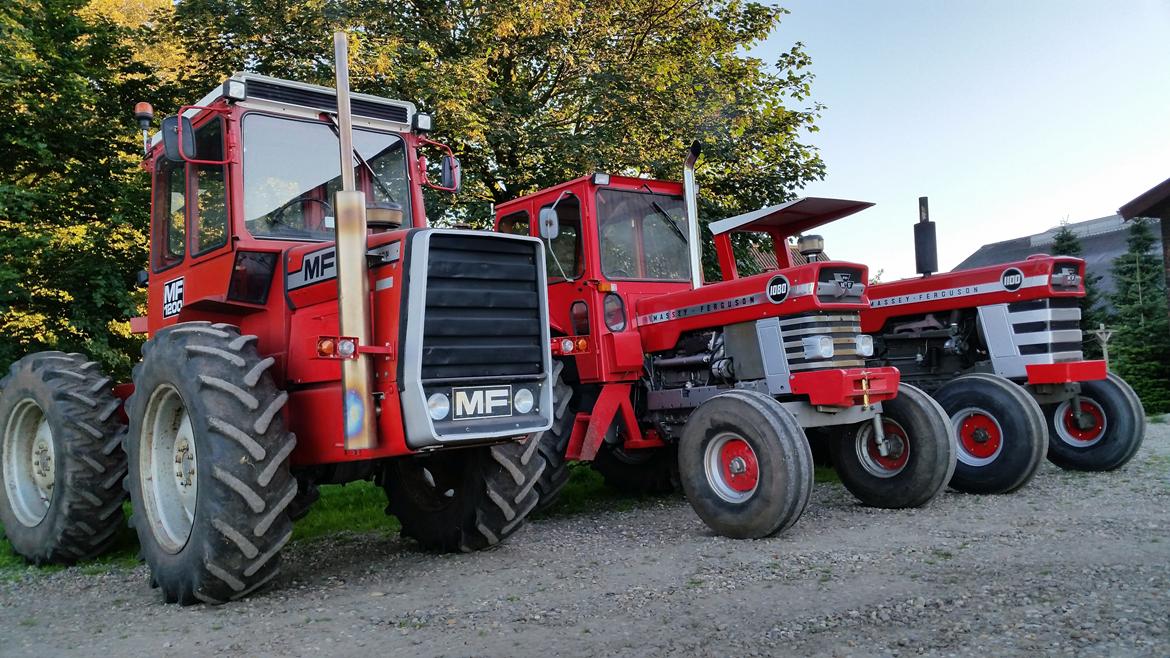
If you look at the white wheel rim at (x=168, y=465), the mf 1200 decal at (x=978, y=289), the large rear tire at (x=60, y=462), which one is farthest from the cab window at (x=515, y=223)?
the white wheel rim at (x=168, y=465)

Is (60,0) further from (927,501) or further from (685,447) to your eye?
(927,501)

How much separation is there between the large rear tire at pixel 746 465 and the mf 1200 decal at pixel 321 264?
2436mm

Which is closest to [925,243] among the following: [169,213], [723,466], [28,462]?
[723,466]

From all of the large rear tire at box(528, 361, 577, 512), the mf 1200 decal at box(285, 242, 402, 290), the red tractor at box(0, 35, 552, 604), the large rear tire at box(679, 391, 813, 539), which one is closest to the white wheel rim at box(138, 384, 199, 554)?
the red tractor at box(0, 35, 552, 604)

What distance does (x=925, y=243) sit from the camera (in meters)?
8.26

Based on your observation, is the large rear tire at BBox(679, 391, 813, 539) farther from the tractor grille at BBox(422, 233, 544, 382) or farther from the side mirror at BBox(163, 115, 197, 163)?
the side mirror at BBox(163, 115, 197, 163)

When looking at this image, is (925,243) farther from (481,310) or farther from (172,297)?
(172,297)

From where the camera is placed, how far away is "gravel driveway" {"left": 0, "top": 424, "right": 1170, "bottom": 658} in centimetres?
357

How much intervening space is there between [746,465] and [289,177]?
329 cm

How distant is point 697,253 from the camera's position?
7.32 metres

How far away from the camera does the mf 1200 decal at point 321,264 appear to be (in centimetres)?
474

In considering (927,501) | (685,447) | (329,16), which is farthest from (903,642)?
(329,16)

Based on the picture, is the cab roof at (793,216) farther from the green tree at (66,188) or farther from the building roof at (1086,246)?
the building roof at (1086,246)

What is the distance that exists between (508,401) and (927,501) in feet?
10.6
